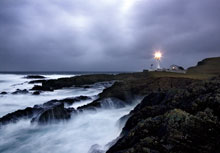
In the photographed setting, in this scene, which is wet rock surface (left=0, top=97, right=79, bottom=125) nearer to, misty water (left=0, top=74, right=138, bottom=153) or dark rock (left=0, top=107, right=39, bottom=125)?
dark rock (left=0, top=107, right=39, bottom=125)

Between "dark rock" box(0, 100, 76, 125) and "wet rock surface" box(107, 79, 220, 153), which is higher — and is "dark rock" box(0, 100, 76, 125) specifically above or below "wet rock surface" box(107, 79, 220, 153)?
below

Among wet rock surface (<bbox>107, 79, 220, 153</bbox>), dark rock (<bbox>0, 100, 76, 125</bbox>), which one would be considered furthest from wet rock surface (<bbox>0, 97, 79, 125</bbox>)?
wet rock surface (<bbox>107, 79, 220, 153</bbox>)

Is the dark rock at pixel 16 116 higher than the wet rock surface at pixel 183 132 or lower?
lower

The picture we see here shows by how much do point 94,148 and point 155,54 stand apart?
42986 millimetres

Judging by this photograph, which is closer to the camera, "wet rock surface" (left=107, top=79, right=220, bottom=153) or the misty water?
"wet rock surface" (left=107, top=79, right=220, bottom=153)

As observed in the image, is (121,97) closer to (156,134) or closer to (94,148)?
(94,148)

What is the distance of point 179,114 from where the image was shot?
12.9ft

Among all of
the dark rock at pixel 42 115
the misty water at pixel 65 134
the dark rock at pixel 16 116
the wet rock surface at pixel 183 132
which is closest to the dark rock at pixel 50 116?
the dark rock at pixel 42 115

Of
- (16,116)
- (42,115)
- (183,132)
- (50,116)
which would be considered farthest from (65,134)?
(183,132)

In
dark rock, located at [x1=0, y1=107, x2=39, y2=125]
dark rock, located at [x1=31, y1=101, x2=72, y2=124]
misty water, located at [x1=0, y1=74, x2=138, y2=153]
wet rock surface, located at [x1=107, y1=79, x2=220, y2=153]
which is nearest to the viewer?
wet rock surface, located at [x1=107, y1=79, x2=220, y2=153]

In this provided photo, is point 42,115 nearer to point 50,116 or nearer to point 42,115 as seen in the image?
point 42,115

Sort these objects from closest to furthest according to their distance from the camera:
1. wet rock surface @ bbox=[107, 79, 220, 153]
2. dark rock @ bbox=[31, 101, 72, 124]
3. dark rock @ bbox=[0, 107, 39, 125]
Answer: wet rock surface @ bbox=[107, 79, 220, 153] < dark rock @ bbox=[31, 101, 72, 124] < dark rock @ bbox=[0, 107, 39, 125]

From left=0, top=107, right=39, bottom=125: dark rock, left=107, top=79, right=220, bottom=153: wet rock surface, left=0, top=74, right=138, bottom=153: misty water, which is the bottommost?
left=0, top=74, right=138, bottom=153: misty water

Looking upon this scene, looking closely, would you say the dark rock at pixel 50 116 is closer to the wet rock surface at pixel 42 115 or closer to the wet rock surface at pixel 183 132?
A: the wet rock surface at pixel 42 115
